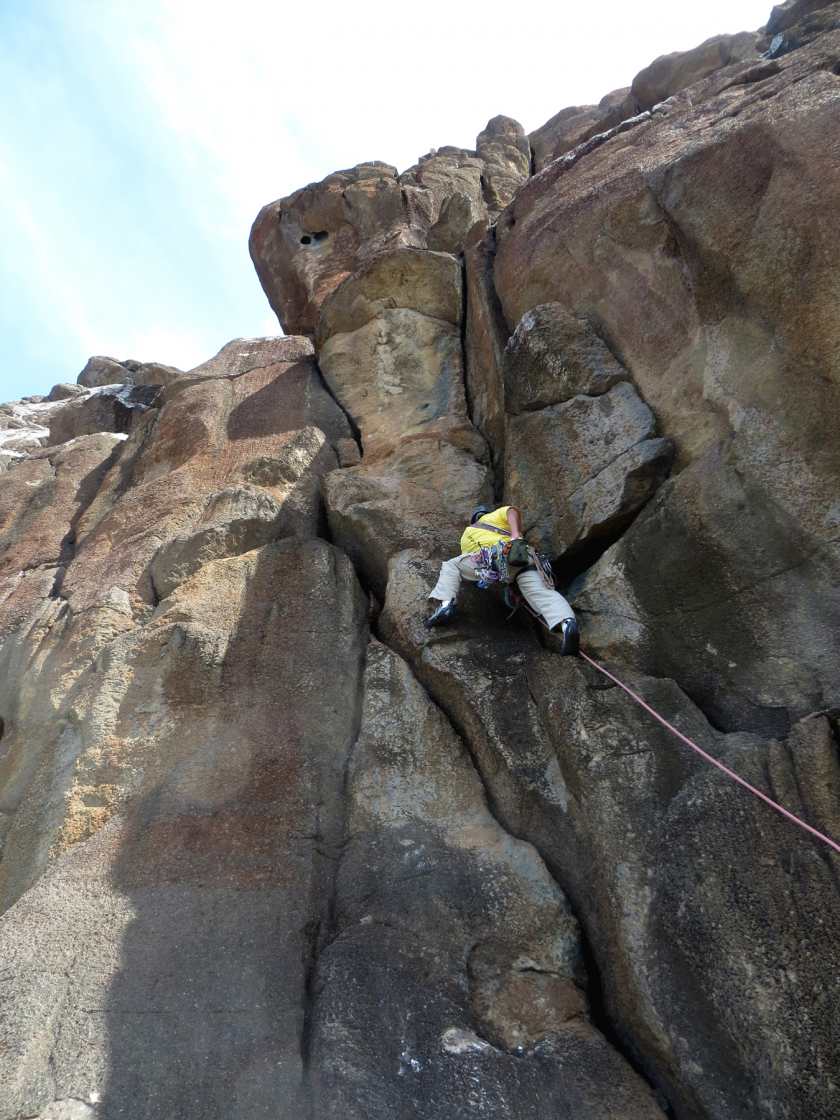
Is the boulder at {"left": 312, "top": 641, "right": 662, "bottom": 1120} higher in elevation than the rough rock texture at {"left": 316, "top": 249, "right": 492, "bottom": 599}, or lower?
lower

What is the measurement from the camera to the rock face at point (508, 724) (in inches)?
150

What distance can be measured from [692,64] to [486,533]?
9.84 m

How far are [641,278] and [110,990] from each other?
6.84 meters

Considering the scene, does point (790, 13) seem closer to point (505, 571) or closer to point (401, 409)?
point (401, 409)

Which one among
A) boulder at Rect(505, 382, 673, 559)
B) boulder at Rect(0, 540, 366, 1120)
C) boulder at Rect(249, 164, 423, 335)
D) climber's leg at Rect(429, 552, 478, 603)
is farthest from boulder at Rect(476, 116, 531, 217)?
boulder at Rect(0, 540, 366, 1120)

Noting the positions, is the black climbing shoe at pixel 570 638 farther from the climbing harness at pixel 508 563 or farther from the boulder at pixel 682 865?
the climbing harness at pixel 508 563

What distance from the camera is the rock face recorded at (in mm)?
3822

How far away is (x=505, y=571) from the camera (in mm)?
5891

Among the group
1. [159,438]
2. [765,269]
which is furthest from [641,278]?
[159,438]

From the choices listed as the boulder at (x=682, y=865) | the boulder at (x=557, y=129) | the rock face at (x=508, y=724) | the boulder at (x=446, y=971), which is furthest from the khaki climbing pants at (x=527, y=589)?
the boulder at (x=557, y=129)

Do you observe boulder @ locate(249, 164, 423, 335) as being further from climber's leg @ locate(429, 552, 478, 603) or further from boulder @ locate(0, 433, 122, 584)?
climber's leg @ locate(429, 552, 478, 603)

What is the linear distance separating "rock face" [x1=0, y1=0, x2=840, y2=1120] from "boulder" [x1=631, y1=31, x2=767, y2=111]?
4.29m

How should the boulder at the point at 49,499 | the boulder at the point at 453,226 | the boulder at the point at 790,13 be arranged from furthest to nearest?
the boulder at the point at 453,226 < the boulder at the point at 49,499 < the boulder at the point at 790,13

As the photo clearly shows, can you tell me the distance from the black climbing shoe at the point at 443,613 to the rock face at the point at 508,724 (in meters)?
0.16
